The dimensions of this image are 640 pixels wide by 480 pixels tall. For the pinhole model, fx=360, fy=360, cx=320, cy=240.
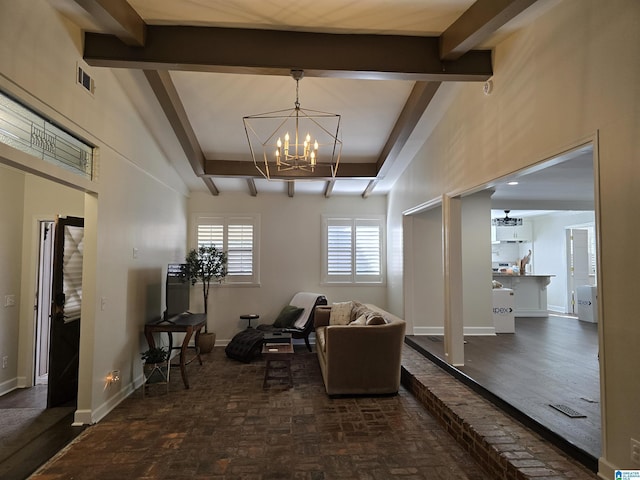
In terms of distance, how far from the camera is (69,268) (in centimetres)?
393

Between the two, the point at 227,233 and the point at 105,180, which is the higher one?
the point at 105,180

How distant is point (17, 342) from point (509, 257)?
1161 centimetres

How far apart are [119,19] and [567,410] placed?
189 inches

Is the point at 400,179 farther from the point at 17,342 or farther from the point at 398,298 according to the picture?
the point at 17,342

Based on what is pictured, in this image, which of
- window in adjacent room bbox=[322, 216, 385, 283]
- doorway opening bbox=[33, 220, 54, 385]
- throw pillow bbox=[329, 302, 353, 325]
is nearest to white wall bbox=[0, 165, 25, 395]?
doorway opening bbox=[33, 220, 54, 385]

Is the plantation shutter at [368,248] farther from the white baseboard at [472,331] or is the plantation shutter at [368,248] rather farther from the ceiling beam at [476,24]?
the ceiling beam at [476,24]

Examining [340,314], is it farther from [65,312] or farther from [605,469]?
[605,469]

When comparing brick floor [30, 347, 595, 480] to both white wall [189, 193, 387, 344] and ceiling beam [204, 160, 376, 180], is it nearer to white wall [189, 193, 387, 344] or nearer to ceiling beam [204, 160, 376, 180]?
white wall [189, 193, 387, 344]

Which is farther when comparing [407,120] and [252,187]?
[252,187]

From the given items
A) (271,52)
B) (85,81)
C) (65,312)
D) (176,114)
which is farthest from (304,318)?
(85,81)

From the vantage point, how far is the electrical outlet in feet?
6.81

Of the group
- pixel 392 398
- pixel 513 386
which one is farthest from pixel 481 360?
pixel 392 398

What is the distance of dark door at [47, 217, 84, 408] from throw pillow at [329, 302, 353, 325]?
3382mm

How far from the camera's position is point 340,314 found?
564 centimetres
